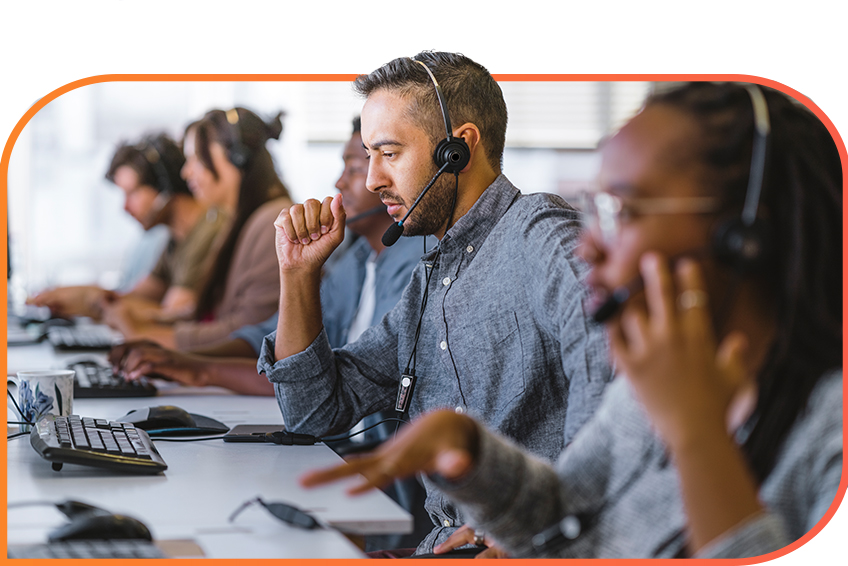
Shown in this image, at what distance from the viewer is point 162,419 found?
1.24 metres

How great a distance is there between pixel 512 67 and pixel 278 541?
0.67 meters

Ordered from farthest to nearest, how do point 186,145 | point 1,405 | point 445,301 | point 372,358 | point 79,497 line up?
1. point 186,145
2. point 372,358
3. point 445,301
4. point 1,405
5. point 79,497

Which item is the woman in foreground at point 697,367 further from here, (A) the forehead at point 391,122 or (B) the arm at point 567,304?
(A) the forehead at point 391,122

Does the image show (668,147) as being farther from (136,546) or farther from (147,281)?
(147,281)

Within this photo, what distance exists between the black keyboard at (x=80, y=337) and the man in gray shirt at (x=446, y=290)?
123 centimetres

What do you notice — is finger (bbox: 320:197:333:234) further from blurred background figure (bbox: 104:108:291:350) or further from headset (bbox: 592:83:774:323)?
blurred background figure (bbox: 104:108:291:350)

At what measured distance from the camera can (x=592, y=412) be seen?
81 centimetres

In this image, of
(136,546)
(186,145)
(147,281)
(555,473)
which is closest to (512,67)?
(555,473)

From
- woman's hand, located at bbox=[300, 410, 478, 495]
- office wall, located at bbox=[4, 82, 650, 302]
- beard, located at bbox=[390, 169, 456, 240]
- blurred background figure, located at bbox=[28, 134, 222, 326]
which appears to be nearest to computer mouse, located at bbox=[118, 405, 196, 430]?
beard, located at bbox=[390, 169, 456, 240]

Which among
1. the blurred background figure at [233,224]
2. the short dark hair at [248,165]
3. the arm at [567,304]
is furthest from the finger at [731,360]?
the short dark hair at [248,165]

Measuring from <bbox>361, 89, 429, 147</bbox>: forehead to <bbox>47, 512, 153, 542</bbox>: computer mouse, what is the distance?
0.60 metres

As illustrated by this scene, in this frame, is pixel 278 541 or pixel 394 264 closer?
pixel 278 541

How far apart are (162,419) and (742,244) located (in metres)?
0.95

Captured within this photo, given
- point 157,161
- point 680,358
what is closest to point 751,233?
point 680,358
